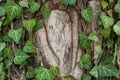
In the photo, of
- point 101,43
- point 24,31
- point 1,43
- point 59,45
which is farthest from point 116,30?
point 1,43

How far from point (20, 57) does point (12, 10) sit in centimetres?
21

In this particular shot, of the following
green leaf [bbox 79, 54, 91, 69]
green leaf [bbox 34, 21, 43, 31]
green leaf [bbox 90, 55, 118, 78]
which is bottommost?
green leaf [bbox 90, 55, 118, 78]

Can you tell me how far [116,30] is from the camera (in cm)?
154

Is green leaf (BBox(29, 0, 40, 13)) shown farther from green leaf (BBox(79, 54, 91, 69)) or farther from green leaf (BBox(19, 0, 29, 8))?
green leaf (BBox(79, 54, 91, 69))

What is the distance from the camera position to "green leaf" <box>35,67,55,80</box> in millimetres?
1430

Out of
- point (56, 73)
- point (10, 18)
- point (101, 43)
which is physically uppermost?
point (10, 18)

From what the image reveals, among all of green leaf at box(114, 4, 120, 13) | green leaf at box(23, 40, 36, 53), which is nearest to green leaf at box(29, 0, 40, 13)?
green leaf at box(23, 40, 36, 53)

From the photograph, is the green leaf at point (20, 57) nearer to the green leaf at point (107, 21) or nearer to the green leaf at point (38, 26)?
the green leaf at point (38, 26)

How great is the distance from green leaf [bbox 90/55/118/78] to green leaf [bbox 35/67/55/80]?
21 centimetres

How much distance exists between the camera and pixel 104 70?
1.52 meters

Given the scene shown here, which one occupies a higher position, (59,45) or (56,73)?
(59,45)

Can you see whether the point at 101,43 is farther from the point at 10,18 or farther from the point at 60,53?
the point at 10,18

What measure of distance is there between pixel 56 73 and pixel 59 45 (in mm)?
130

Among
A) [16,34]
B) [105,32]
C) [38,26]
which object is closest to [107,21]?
[105,32]
